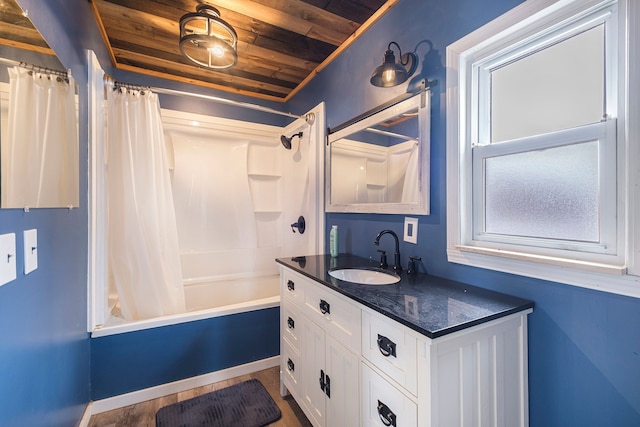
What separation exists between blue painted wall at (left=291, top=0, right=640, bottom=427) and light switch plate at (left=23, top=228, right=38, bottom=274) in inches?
59.4

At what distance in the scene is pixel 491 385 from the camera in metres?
0.90

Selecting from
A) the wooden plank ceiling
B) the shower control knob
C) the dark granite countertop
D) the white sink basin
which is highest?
the wooden plank ceiling

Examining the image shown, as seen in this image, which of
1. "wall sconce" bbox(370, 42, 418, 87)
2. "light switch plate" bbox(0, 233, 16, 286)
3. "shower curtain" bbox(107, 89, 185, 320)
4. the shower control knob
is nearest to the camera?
"light switch plate" bbox(0, 233, 16, 286)

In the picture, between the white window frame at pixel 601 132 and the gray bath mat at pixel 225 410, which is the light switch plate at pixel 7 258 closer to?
the gray bath mat at pixel 225 410

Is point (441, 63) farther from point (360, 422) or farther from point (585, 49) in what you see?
point (360, 422)

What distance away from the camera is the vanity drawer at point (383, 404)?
2.69ft

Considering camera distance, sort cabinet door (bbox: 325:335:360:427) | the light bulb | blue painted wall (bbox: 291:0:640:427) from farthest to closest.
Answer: the light bulb < cabinet door (bbox: 325:335:360:427) < blue painted wall (bbox: 291:0:640:427)

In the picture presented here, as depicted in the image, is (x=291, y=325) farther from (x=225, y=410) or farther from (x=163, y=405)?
(x=163, y=405)

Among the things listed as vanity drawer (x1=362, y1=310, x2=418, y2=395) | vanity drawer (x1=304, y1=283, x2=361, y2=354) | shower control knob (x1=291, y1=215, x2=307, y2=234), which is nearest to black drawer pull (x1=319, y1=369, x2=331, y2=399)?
vanity drawer (x1=304, y1=283, x2=361, y2=354)

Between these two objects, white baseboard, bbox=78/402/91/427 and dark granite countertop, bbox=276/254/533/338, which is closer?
dark granite countertop, bbox=276/254/533/338

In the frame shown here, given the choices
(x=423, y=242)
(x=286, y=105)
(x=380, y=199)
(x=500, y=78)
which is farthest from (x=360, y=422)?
(x=286, y=105)

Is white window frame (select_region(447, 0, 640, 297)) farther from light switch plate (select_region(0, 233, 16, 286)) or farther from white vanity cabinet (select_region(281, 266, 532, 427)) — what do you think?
light switch plate (select_region(0, 233, 16, 286))

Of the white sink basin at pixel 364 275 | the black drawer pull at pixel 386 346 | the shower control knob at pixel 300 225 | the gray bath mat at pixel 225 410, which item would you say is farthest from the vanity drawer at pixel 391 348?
the shower control knob at pixel 300 225

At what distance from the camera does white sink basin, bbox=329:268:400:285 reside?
145 centimetres
